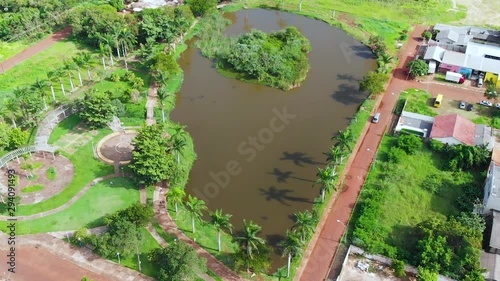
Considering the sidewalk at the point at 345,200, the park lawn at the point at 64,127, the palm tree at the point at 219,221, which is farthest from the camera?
the park lawn at the point at 64,127

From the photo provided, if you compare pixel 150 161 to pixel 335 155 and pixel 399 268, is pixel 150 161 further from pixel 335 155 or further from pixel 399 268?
pixel 399 268

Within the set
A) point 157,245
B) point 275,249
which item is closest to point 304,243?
point 275,249

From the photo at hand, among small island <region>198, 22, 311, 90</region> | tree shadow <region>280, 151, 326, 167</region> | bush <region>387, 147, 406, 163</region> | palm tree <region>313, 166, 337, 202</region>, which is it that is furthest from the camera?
small island <region>198, 22, 311, 90</region>

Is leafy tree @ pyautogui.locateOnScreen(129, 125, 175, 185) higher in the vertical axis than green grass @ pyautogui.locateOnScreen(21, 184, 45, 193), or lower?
higher

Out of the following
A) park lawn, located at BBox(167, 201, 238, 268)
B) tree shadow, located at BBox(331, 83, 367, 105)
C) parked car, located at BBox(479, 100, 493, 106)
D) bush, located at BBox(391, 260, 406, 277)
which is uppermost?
tree shadow, located at BBox(331, 83, 367, 105)

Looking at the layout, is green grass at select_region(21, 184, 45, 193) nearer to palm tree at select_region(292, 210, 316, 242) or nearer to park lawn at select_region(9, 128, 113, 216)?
park lawn at select_region(9, 128, 113, 216)

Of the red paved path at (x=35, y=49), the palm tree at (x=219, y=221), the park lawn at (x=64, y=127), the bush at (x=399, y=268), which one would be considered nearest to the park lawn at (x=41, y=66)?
the red paved path at (x=35, y=49)

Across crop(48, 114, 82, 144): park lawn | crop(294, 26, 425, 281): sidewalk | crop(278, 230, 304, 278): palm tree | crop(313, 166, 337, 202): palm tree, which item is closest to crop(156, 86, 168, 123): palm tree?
crop(48, 114, 82, 144): park lawn

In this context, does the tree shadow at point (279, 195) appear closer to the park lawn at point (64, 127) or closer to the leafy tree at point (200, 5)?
the park lawn at point (64, 127)
